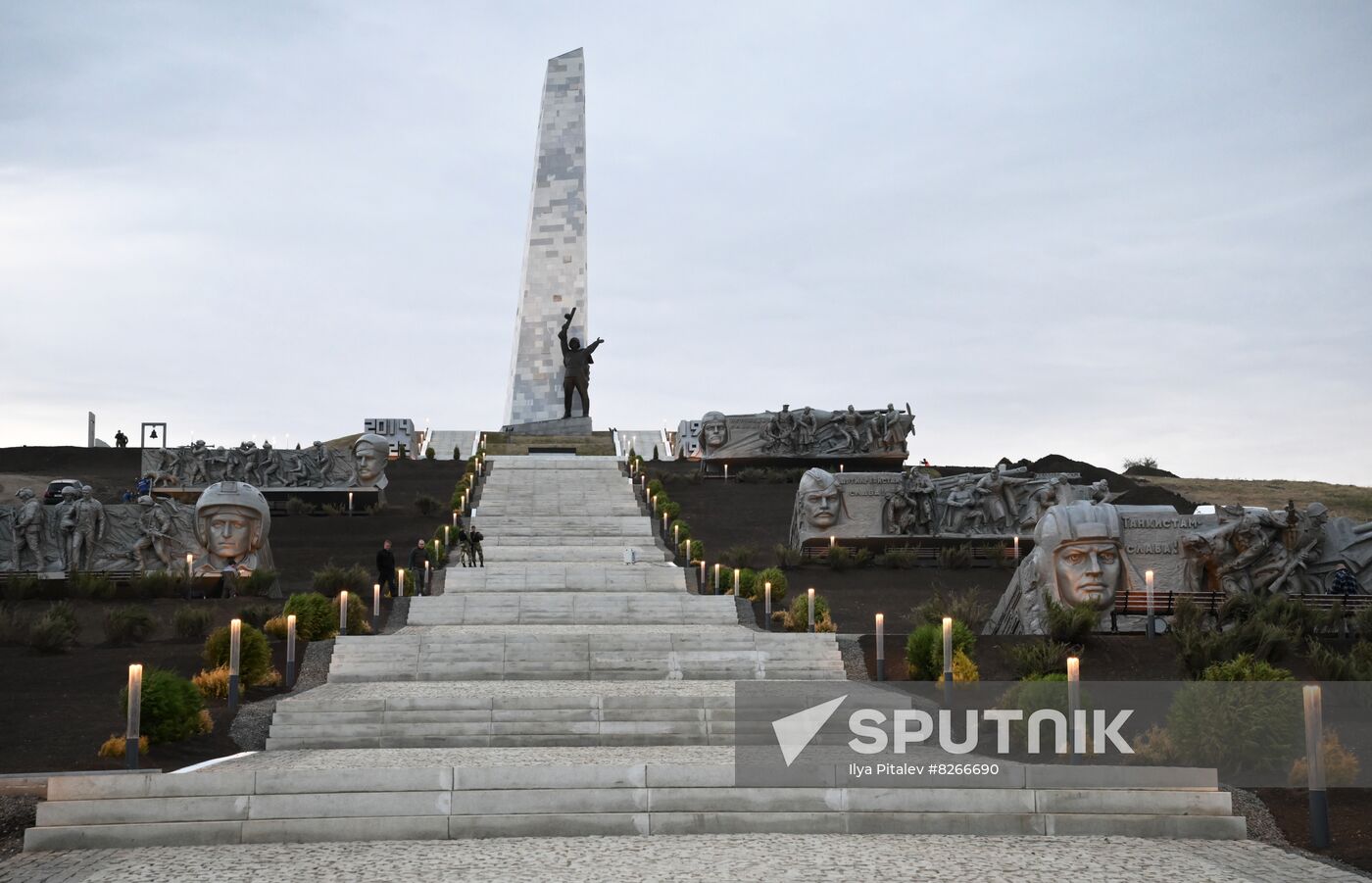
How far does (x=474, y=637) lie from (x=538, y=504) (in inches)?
673

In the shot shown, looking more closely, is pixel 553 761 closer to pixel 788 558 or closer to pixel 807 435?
pixel 788 558

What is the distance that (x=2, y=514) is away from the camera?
86.2ft

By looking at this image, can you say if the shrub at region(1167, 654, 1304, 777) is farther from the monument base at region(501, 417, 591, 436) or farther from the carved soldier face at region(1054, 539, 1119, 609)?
the monument base at region(501, 417, 591, 436)

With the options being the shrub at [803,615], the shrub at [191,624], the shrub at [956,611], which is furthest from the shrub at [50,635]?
the shrub at [956,611]

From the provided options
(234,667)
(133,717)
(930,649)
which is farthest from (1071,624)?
(133,717)

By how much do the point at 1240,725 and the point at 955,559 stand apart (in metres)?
18.4

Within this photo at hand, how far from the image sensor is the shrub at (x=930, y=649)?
15.1 metres

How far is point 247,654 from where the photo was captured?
1505 cm

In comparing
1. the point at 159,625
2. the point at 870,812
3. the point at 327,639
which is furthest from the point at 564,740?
the point at 159,625

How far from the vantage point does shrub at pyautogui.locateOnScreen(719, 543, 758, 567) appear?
27.8m

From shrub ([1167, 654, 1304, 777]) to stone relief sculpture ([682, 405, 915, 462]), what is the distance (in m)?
34.7

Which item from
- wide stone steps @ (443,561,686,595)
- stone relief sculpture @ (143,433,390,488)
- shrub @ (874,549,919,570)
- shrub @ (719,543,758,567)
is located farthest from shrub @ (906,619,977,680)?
stone relief sculpture @ (143,433,390,488)

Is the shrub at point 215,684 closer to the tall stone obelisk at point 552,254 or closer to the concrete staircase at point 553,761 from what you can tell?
the concrete staircase at point 553,761

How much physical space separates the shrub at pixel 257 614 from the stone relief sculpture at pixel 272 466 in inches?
736
